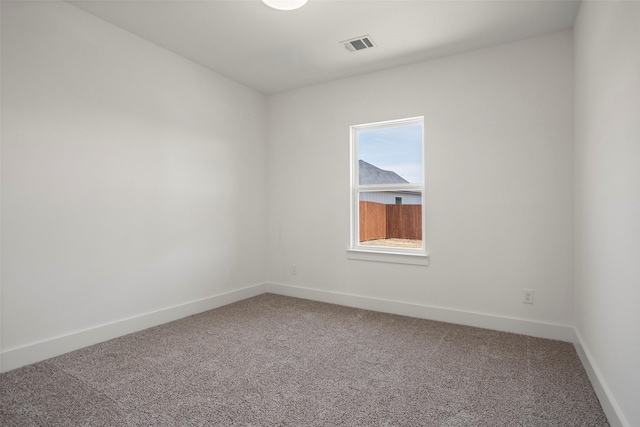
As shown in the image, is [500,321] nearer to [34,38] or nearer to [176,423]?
[176,423]

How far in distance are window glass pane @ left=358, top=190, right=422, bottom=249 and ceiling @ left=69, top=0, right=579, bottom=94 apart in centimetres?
144

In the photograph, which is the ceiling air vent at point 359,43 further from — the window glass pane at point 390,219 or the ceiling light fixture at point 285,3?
the window glass pane at point 390,219

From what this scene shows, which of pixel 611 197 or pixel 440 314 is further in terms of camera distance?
pixel 440 314

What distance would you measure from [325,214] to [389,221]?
2.60ft

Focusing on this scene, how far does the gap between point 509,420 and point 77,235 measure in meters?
3.18

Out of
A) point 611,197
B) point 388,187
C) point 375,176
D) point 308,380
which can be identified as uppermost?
point 375,176

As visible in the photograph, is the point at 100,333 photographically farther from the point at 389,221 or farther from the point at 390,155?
the point at 390,155

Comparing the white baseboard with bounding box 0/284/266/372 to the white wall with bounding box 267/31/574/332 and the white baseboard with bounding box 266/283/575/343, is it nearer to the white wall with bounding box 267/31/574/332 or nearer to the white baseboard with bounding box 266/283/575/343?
the white baseboard with bounding box 266/283/575/343

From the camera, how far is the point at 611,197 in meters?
1.83

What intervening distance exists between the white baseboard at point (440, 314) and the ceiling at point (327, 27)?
256 centimetres

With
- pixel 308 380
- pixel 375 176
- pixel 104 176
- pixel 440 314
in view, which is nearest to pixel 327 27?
pixel 375 176

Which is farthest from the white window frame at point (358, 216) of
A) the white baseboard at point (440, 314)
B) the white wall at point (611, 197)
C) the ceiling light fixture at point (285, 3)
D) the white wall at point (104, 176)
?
the ceiling light fixture at point (285, 3)

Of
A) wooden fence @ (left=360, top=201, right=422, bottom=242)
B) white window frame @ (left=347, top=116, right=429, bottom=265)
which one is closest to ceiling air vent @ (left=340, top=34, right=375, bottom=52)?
white window frame @ (left=347, top=116, right=429, bottom=265)

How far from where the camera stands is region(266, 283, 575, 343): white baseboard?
9.68ft
